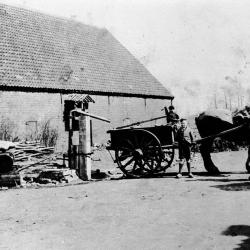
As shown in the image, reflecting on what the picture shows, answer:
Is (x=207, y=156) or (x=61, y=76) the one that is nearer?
(x=207, y=156)

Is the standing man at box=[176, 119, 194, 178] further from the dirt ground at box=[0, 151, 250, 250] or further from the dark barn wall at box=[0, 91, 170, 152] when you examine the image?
the dark barn wall at box=[0, 91, 170, 152]

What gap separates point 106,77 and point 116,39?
6035 millimetres

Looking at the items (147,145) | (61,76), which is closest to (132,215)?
(147,145)

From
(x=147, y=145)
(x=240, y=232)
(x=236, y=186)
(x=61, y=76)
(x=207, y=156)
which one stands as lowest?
(x=240, y=232)

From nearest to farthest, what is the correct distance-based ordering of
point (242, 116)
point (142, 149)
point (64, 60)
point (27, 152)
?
point (242, 116) < point (142, 149) < point (27, 152) < point (64, 60)

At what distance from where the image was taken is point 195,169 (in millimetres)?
13758

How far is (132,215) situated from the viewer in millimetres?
7328

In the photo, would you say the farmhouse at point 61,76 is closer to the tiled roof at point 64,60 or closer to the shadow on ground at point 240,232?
the tiled roof at point 64,60

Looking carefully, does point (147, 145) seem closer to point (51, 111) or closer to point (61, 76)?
point (51, 111)

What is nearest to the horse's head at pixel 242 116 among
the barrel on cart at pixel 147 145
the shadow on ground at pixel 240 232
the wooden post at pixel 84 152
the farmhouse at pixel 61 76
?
the barrel on cart at pixel 147 145

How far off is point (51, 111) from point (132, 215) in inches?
656

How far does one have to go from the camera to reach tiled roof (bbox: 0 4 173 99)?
22.7 m

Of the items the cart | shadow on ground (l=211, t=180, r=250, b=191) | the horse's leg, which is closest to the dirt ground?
shadow on ground (l=211, t=180, r=250, b=191)

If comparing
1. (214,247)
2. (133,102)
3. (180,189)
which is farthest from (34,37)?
(214,247)
